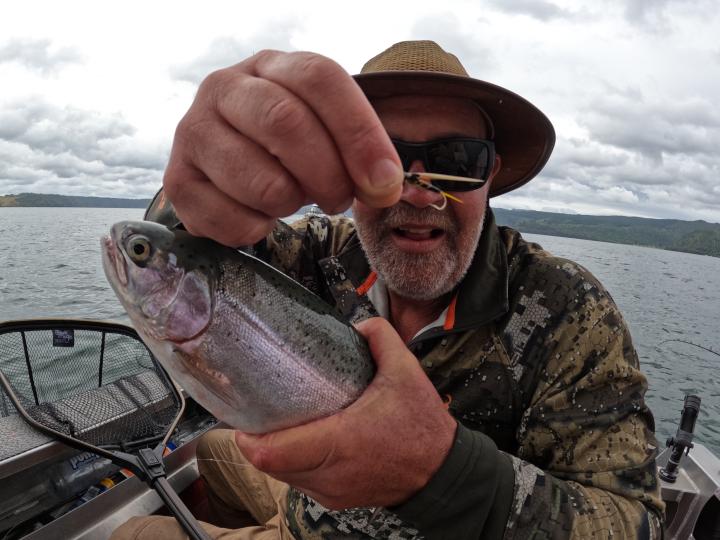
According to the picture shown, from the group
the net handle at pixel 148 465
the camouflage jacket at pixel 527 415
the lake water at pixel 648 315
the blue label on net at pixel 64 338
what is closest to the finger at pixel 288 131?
the camouflage jacket at pixel 527 415

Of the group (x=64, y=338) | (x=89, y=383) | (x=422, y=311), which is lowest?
(x=89, y=383)

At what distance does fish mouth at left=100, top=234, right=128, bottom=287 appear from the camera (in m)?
2.04

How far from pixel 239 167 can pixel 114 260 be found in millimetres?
851

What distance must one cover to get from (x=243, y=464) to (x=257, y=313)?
109 inches

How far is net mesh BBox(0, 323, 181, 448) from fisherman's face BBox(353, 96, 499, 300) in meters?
2.57

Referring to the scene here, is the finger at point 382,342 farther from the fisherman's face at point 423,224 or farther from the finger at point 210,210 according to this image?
the fisherman's face at point 423,224

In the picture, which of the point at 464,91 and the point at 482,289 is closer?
the point at 482,289

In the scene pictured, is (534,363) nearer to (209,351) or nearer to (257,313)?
(257,313)

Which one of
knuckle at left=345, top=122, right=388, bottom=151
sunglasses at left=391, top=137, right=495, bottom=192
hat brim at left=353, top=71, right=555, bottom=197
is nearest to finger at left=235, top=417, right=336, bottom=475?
knuckle at left=345, top=122, right=388, bottom=151

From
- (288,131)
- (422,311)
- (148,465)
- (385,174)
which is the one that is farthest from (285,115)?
(148,465)

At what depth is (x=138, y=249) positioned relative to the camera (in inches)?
80.0

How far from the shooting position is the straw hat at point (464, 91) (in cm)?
302

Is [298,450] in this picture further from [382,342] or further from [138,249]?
[138,249]

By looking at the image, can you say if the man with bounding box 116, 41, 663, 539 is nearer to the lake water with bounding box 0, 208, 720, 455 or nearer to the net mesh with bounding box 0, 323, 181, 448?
the net mesh with bounding box 0, 323, 181, 448
